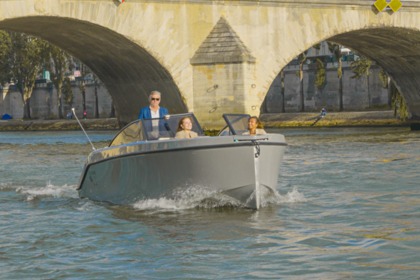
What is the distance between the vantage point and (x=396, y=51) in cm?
4853

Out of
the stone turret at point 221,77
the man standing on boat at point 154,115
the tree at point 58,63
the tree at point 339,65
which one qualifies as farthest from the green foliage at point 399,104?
the man standing on boat at point 154,115

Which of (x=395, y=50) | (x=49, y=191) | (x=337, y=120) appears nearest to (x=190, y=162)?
(x=49, y=191)

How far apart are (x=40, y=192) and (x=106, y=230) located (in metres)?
6.36

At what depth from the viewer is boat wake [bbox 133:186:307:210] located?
56.4 ft

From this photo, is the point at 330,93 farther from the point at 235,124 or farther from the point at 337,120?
the point at 235,124

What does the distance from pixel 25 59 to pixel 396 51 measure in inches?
1560

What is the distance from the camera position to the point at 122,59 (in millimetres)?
40250

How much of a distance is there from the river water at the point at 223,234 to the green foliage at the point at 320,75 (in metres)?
50.5

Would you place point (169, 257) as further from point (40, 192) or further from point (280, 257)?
point (40, 192)

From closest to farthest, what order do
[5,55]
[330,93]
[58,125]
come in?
[330,93] → [58,125] → [5,55]

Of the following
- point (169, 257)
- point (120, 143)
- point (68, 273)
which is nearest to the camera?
point (68, 273)

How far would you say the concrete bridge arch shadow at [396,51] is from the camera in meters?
44.4

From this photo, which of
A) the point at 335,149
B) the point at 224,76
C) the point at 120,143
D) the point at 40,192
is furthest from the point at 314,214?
the point at 224,76

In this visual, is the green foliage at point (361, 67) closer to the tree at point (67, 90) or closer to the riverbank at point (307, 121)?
the riverbank at point (307, 121)
